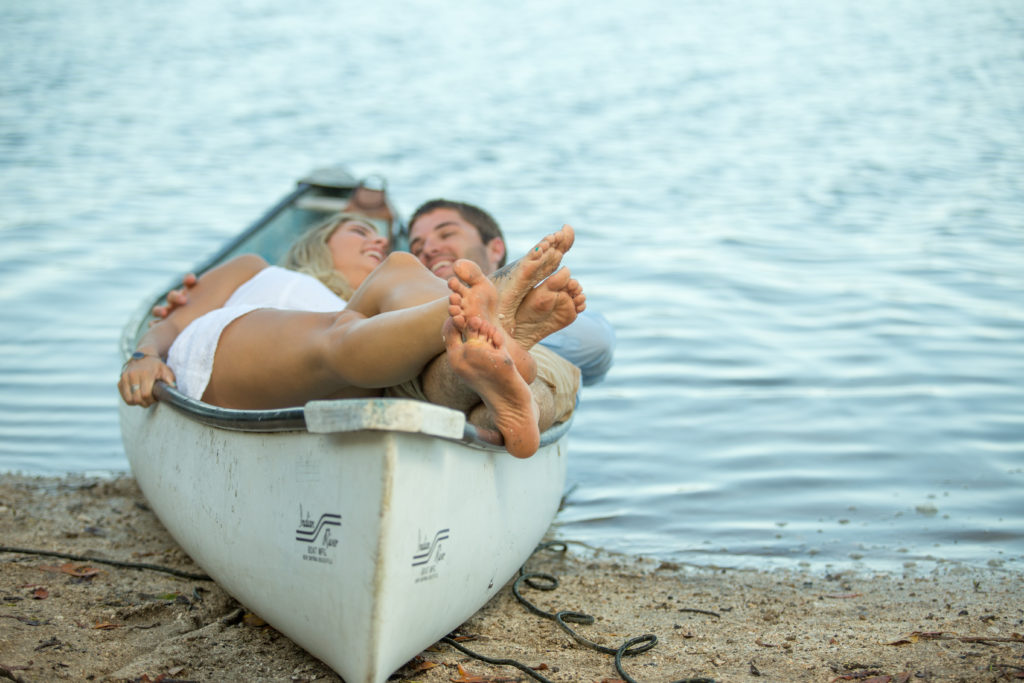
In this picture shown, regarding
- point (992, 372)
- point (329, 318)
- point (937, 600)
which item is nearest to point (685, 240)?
point (992, 372)

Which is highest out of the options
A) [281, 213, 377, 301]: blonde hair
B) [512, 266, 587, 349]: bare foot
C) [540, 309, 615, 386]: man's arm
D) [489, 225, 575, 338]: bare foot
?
[489, 225, 575, 338]: bare foot

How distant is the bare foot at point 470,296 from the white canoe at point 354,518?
0.84 ft

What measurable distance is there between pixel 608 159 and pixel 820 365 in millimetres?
8277

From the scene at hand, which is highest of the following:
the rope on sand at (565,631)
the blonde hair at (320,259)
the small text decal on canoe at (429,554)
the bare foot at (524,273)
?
the bare foot at (524,273)

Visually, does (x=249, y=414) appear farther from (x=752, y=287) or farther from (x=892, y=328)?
(x=752, y=287)

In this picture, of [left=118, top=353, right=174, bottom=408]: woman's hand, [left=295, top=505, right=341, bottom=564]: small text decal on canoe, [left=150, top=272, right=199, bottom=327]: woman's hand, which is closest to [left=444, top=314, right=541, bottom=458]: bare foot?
[left=295, top=505, right=341, bottom=564]: small text decal on canoe

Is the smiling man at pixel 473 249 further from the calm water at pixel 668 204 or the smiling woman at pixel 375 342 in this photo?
the calm water at pixel 668 204

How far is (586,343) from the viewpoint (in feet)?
13.7

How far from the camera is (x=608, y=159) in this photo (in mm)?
14531

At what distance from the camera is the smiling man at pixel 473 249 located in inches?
162

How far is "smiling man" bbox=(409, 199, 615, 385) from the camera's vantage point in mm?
4105

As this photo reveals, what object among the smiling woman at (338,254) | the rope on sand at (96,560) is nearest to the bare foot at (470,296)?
the smiling woman at (338,254)

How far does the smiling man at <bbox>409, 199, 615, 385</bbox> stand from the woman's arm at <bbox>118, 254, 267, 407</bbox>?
2.29 feet

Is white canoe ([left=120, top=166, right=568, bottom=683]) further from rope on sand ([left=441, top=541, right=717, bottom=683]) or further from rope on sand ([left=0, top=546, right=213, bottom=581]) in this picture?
rope on sand ([left=0, top=546, right=213, bottom=581])
